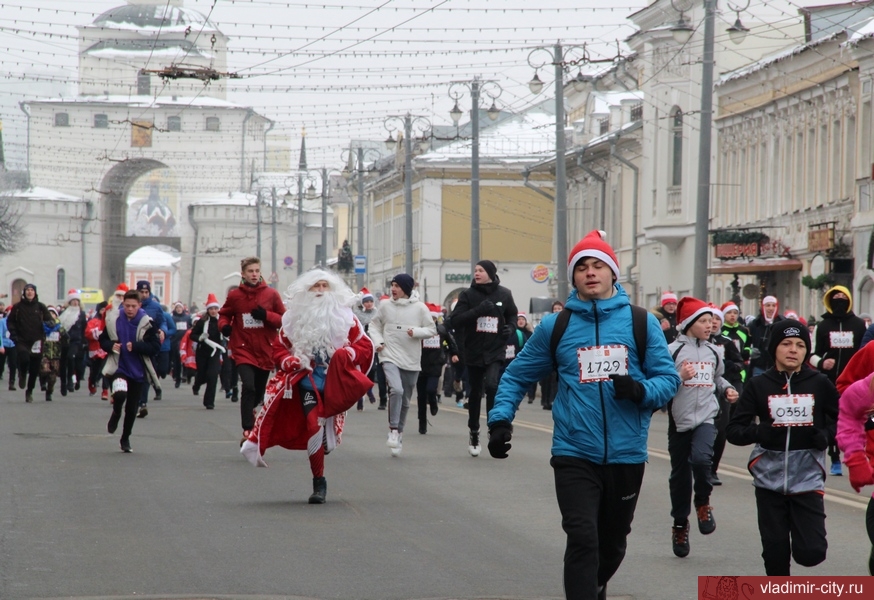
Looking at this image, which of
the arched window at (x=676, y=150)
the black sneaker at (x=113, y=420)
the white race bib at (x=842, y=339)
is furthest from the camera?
the arched window at (x=676, y=150)

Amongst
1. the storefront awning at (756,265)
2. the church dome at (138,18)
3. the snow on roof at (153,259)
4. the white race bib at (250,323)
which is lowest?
the white race bib at (250,323)

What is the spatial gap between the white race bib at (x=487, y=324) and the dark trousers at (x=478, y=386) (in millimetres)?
334

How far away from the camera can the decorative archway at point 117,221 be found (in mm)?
113812

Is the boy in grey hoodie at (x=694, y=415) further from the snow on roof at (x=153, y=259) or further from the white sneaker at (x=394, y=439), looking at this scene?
the snow on roof at (x=153, y=259)

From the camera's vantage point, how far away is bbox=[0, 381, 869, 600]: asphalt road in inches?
328

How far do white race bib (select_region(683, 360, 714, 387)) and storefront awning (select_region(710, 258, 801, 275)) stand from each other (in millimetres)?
27487

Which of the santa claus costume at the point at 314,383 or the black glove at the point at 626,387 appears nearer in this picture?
the black glove at the point at 626,387

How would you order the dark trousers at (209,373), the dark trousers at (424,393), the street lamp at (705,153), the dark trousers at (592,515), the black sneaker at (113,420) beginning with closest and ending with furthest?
the dark trousers at (592,515) → the black sneaker at (113,420) → the dark trousers at (424,393) → the dark trousers at (209,373) → the street lamp at (705,153)

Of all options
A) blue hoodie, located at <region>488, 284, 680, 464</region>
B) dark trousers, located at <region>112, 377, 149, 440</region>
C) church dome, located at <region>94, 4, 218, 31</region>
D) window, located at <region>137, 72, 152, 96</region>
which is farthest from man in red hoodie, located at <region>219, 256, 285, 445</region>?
window, located at <region>137, 72, 152, 96</region>

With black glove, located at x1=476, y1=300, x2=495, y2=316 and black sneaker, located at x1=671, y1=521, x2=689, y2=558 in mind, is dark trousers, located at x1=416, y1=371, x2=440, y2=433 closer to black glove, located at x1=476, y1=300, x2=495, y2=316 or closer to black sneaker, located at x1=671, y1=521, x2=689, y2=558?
black glove, located at x1=476, y1=300, x2=495, y2=316

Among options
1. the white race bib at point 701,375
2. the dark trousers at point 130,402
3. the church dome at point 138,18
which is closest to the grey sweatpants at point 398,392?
the dark trousers at point 130,402

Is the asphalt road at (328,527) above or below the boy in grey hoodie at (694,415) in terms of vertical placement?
below

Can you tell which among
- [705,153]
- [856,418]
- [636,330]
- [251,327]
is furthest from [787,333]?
[705,153]

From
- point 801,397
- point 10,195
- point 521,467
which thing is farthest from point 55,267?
point 801,397
